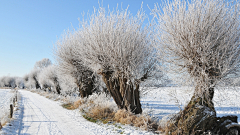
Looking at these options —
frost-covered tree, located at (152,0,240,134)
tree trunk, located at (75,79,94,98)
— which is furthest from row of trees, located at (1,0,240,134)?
tree trunk, located at (75,79,94,98)

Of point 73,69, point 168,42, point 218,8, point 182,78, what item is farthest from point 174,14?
point 73,69

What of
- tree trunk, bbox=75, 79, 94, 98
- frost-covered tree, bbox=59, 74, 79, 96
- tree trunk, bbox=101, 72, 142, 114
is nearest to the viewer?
tree trunk, bbox=101, 72, 142, 114

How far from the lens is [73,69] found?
1284cm

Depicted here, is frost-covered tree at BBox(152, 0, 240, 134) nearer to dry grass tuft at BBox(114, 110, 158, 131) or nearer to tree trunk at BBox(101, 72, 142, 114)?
dry grass tuft at BBox(114, 110, 158, 131)

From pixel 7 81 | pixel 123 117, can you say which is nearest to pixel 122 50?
pixel 123 117

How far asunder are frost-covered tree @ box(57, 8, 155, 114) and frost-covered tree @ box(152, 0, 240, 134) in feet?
6.37

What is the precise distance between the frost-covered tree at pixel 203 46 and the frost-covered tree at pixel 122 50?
194cm

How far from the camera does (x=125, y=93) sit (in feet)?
25.8

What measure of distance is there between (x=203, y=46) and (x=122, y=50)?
132 inches

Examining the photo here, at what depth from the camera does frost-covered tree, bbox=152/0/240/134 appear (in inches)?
188

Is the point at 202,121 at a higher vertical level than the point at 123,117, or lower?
higher

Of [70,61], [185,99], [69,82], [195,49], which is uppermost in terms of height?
[70,61]

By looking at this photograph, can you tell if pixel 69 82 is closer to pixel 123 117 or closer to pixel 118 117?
pixel 118 117

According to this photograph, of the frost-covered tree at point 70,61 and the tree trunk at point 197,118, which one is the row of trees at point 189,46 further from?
the frost-covered tree at point 70,61
